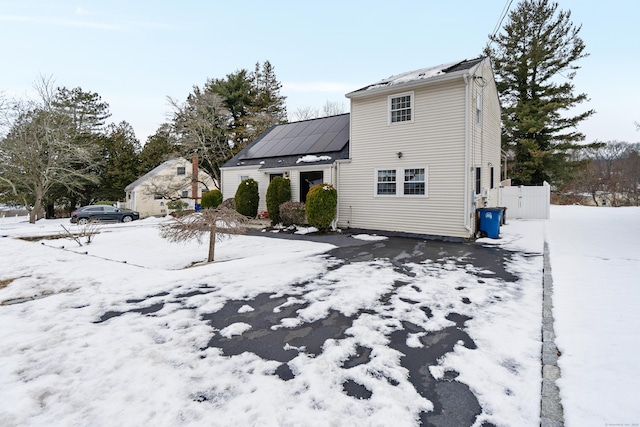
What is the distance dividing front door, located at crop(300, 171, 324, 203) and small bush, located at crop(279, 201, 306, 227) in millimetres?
1324

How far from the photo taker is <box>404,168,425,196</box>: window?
33.2 ft

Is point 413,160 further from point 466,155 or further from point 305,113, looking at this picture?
point 305,113

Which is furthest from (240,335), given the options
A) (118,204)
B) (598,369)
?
(118,204)

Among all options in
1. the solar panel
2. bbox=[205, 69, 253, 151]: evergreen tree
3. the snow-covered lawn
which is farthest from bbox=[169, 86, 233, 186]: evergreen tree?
the snow-covered lawn

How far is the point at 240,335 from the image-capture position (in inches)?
131

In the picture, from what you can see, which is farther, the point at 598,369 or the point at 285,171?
the point at 285,171

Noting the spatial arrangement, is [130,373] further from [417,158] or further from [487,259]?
[417,158]

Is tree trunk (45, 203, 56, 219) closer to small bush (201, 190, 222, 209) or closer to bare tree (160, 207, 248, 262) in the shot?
small bush (201, 190, 222, 209)

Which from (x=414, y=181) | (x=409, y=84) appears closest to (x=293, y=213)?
(x=414, y=181)

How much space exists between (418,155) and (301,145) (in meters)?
5.84

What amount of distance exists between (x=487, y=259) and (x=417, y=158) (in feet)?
14.0

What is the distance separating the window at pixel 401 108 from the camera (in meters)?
10.3

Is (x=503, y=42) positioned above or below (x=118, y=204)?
above

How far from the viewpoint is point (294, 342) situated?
3186mm
